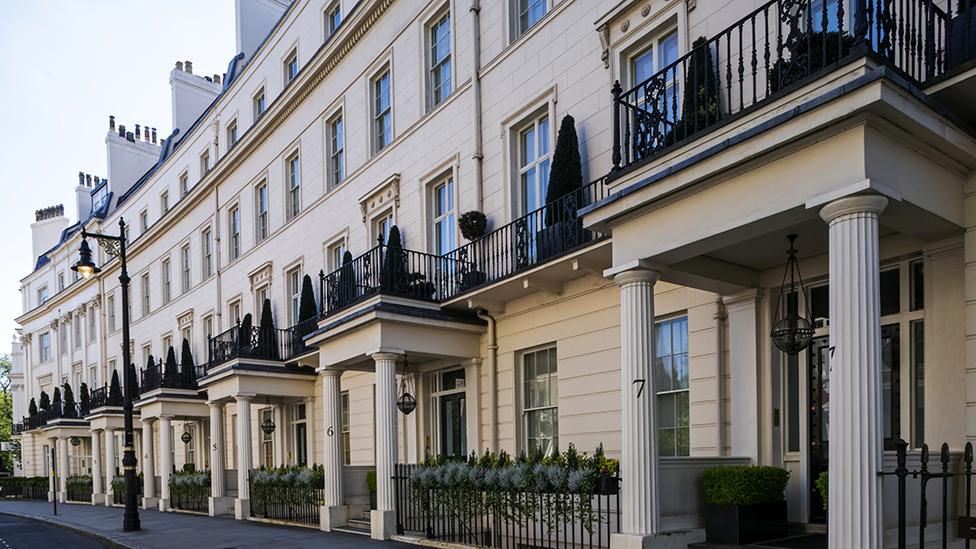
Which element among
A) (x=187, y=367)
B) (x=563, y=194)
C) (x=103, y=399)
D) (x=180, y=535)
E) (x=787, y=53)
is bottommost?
(x=180, y=535)

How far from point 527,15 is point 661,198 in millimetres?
7230

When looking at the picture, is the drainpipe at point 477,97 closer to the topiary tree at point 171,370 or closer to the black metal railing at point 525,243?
A: the black metal railing at point 525,243

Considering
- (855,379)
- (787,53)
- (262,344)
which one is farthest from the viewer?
(262,344)

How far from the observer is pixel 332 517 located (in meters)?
15.7

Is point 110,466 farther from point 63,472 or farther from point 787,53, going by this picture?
point 787,53

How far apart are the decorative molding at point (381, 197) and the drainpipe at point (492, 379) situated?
160 inches

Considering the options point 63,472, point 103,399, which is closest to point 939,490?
point 103,399

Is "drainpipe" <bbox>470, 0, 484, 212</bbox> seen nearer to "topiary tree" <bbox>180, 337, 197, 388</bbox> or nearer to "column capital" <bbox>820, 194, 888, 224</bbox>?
"column capital" <bbox>820, 194, 888, 224</bbox>

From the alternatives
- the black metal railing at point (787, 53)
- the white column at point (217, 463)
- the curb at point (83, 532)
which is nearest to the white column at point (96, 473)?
the curb at point (83, 532)

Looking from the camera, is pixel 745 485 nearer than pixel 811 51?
No

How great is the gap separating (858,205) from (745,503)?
12.5 ft

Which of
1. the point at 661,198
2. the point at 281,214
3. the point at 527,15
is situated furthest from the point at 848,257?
the point at 281,214

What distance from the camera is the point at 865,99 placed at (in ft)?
19.6

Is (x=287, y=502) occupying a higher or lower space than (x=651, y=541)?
lower
